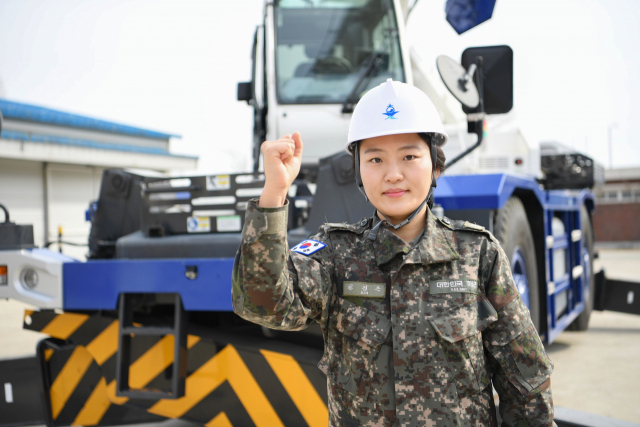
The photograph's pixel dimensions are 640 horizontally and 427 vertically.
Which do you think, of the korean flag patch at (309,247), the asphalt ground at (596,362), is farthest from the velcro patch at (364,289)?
the asphalt ground at (596,362)

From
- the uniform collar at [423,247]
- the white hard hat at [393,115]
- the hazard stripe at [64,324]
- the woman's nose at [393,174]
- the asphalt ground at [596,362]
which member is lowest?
the asphalt ground at [596,362]

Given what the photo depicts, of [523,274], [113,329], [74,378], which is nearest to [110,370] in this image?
[113,329]

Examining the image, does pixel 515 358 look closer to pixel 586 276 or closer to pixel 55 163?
pixel 586 276

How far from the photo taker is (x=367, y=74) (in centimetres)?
336

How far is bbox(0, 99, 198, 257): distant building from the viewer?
1652cm

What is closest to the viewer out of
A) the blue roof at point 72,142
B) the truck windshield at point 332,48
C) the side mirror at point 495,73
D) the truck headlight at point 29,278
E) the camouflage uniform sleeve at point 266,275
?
the camouflage uniform sleeve at point 266,275

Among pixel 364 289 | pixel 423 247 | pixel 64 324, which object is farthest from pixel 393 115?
pixel 64 324

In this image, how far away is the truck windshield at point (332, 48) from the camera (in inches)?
135

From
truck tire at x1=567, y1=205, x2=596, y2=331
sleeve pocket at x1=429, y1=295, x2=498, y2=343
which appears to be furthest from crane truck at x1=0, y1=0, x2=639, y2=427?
truck tire at x1=567, y1=205, x2=596, y2=331

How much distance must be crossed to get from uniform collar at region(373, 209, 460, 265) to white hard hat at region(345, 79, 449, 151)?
24 centimetres

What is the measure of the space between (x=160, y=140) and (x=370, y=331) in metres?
24.2

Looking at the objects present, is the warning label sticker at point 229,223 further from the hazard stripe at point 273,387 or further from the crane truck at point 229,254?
the hazard stripe at point 273,387

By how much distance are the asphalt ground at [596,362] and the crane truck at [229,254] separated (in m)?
0.53

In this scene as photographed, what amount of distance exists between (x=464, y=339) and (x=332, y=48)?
2.65 m
